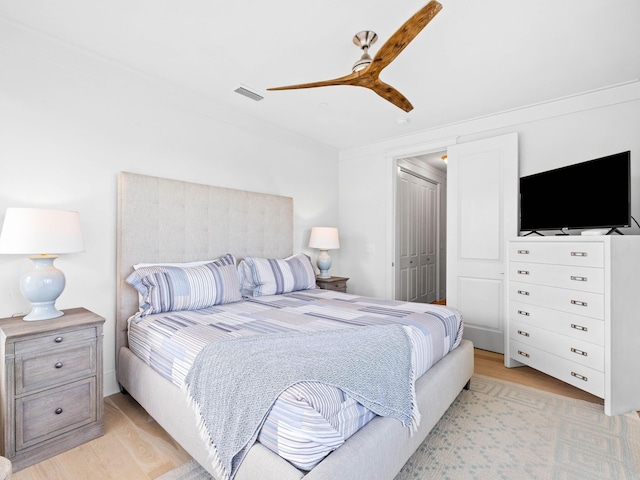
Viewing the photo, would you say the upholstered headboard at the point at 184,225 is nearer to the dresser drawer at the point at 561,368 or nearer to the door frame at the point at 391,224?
the door frame at the point at 391,224

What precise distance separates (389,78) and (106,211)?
2.52 metres

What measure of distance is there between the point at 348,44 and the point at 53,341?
2584 millimetres

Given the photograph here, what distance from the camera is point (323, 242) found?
13.0 feet

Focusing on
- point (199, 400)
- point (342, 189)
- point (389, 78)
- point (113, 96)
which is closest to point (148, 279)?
point (199, 400)

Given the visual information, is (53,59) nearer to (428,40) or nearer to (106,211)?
(106,211)

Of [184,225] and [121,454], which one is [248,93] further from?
[121,454]

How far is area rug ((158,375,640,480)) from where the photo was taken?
5.24 feet

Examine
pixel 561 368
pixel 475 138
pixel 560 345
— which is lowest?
pixel 561 368

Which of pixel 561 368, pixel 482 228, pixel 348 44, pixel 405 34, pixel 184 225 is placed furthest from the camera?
pixel 482 228

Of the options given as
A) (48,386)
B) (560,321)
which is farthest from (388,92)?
(48,386)

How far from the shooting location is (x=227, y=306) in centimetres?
252

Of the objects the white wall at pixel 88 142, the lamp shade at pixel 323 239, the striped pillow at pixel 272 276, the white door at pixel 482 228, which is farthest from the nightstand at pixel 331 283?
the white wall at pixel 88 142

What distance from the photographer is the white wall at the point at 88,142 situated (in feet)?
6.63

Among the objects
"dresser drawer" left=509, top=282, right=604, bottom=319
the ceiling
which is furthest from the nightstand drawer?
the ceiling
